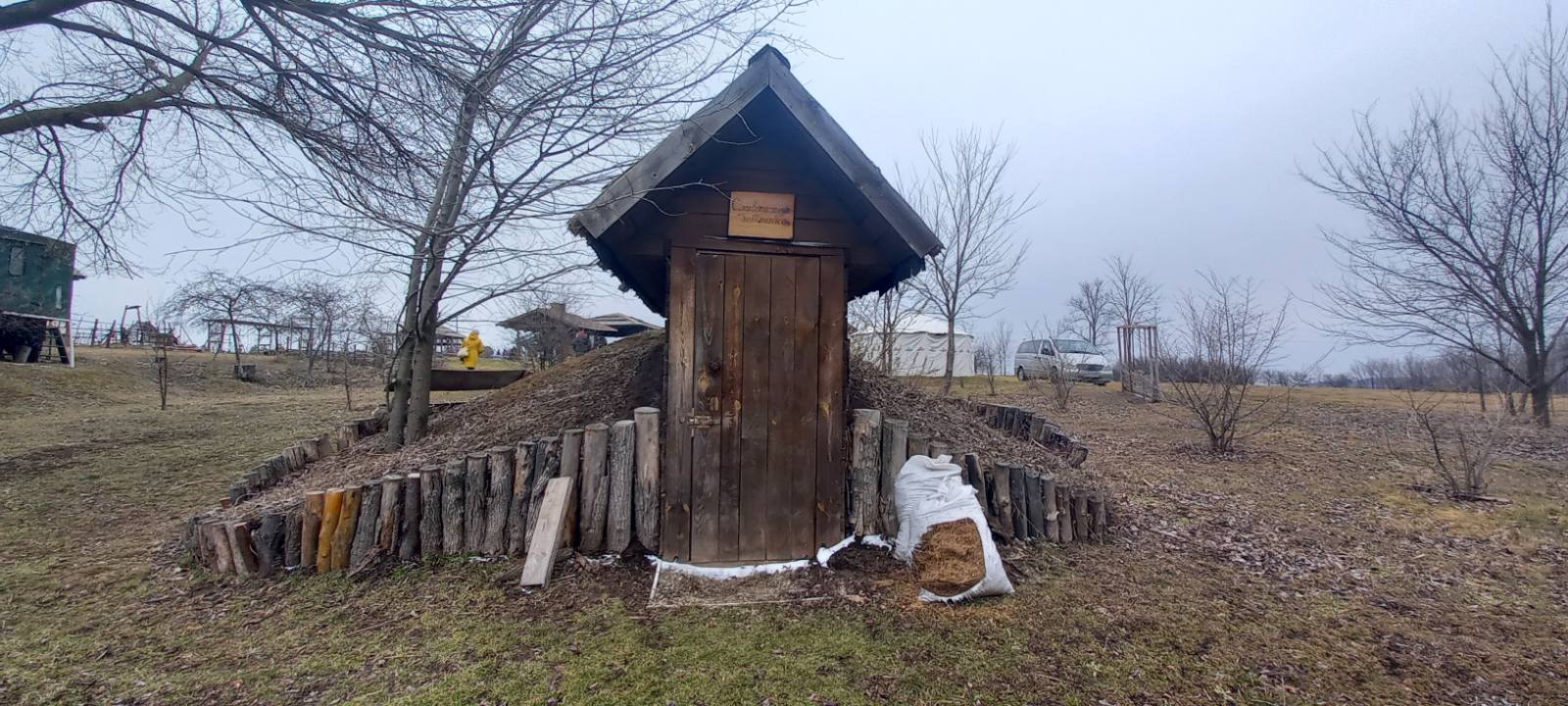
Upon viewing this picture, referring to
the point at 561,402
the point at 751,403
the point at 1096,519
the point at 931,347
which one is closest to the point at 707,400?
the point at 751,403

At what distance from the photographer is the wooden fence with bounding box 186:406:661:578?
13.6ft

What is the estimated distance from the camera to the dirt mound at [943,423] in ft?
21.0

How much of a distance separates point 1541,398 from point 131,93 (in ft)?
61.6

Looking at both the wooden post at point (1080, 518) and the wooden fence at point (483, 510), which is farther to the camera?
the wooden post at point (1080, 518)

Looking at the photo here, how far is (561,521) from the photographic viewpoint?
4156mm

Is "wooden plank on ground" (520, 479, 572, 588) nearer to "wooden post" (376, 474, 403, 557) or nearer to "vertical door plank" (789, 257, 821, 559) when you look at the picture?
"wooden post" (376, 474, 403, 557)

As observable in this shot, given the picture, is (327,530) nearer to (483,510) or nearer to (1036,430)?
(483,510)

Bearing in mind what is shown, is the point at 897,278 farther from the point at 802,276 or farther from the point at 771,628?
the point at 771,628

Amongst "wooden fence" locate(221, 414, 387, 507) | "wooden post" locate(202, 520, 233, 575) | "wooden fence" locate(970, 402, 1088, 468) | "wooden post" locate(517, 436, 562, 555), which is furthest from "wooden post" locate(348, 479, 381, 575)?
"wooden fence" locate(970, 402, 1088, 468)

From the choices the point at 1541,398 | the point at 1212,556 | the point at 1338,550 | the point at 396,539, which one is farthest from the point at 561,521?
the point at 1541,398

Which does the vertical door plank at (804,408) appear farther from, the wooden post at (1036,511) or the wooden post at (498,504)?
the wooden post at (498,504)

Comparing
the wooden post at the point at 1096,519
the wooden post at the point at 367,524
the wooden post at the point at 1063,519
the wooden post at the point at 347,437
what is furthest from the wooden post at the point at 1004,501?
the wooden post at the point at 347,437

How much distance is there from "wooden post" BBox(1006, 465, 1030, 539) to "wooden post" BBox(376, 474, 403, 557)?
171 inches

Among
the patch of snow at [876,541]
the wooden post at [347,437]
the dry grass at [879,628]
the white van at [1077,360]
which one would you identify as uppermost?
the white van at [1077,360]
